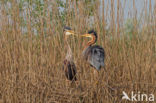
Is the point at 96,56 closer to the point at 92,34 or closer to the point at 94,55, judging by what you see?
the point at 94,55

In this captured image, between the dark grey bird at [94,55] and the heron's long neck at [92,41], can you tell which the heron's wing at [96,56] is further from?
the heron's long neck at [92,41]

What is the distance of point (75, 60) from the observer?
2783 mm

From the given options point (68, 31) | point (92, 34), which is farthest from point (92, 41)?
point (68, 31)

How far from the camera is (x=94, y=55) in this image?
2857mm

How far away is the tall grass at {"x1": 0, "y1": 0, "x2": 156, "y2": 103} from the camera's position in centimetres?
260

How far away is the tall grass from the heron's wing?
73 mm

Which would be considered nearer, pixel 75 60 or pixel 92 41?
pixel 75 60

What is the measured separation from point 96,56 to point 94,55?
1.0 inches

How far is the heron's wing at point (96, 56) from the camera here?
274cm

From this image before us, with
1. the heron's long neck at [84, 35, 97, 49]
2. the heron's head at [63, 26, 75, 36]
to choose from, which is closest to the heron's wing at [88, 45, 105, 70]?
the heron's long neck at [84, 35, 97, 49]

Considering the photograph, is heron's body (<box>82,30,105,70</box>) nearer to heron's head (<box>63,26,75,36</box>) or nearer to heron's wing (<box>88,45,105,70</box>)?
heron's wing (<box>88,45,105,70</box>)

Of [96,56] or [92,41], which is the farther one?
[92,41]

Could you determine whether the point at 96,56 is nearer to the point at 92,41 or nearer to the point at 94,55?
the point at 94,55

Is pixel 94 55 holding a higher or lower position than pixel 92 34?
lower
